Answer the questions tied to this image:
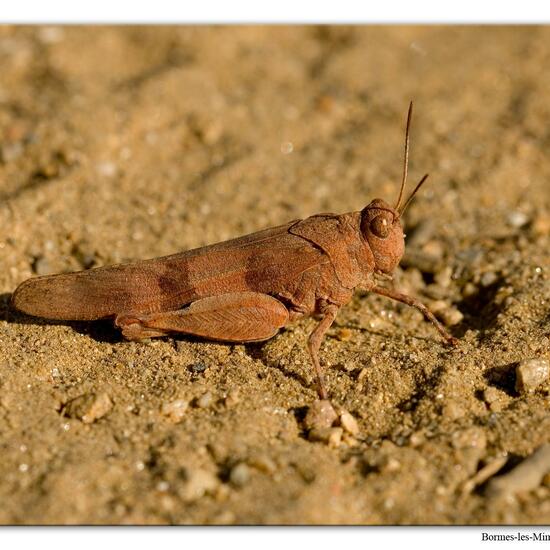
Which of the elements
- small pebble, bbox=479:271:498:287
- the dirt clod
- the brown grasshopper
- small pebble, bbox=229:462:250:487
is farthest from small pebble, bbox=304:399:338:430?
small pebble, bbox=479:271:498:287

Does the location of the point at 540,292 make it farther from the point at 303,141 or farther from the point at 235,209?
the point at 303,141

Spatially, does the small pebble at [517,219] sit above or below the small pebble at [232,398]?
above

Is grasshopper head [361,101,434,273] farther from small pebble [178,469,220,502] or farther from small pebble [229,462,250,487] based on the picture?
small pebble [178,469,220,502]

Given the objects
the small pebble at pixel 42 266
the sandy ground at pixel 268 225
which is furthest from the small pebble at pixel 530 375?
the small pebble at pixel 42 266

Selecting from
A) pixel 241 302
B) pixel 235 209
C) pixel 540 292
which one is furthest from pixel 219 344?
pixel 540 292

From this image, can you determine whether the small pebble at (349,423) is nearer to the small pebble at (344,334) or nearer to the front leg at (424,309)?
the small pebble at (344,334)

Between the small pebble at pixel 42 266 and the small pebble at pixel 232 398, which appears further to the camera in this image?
the small pebble at pixel 42 266

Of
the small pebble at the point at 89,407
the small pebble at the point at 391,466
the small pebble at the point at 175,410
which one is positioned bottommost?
the small pebble at the point at 391,466

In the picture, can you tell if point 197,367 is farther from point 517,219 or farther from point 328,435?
point 517,219
